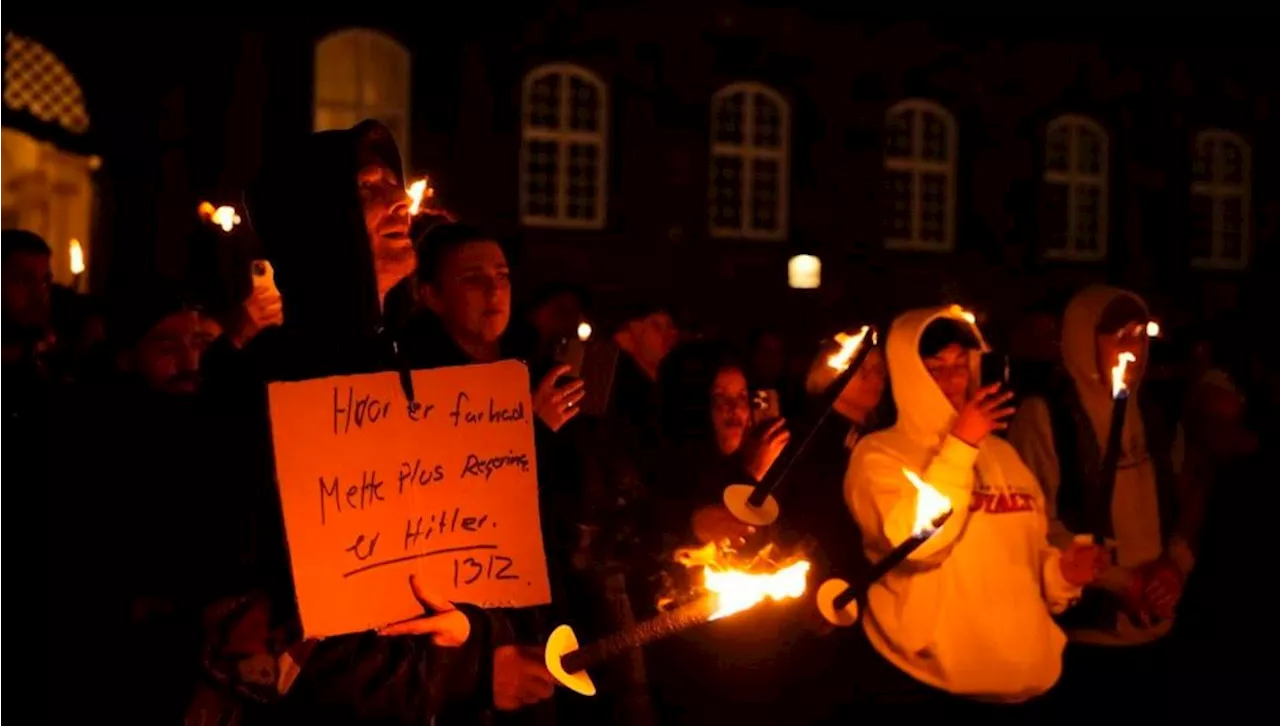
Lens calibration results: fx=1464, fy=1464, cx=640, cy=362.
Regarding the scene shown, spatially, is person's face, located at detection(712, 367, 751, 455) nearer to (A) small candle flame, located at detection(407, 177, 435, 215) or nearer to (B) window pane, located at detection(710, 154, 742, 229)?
(A) small candle flame, located at detection(407, 177, 435, 215)

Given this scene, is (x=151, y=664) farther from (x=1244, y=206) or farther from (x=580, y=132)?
(x=1244, y=206)

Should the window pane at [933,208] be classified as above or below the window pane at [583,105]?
below

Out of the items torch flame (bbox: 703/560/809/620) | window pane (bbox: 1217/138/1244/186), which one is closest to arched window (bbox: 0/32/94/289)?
torch flame (bbox: 703/560/809/620)

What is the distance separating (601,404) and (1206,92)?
19418 millimetres

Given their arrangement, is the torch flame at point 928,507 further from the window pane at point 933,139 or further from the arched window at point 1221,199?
the arched window at point 1221,199

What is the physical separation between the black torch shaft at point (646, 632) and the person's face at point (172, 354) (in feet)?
7.65

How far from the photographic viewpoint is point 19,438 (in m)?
3.46

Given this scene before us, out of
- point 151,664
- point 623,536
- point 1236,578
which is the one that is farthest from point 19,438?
point 1236,578

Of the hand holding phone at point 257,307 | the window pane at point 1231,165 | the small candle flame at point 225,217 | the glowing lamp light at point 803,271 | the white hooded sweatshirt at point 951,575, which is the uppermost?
the window pane at point 1231,165

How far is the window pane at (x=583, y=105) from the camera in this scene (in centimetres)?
2027

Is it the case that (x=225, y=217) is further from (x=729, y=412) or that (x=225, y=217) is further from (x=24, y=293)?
(x=729, y=412)

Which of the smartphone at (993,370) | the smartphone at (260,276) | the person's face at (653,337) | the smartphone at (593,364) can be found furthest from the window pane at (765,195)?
the smartphone at (260,276)

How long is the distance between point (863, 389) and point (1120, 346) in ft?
3.63

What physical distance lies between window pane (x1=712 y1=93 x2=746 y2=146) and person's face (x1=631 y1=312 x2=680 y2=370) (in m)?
13.8
